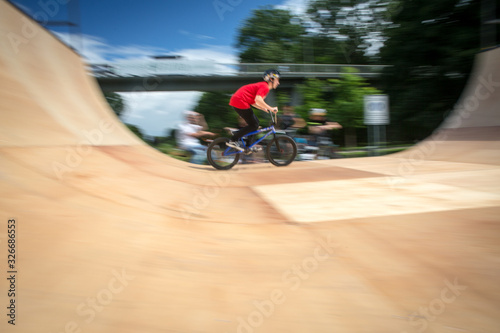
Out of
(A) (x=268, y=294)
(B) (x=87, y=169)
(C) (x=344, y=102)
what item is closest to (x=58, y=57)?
(B) (x=87, y=169)

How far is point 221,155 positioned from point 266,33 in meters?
49.5

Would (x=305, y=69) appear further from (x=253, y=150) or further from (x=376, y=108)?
(x=253, y=150)

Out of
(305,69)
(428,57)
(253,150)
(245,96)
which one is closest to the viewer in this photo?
(245,96)

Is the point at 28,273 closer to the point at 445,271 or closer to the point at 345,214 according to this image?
the point at 445,271

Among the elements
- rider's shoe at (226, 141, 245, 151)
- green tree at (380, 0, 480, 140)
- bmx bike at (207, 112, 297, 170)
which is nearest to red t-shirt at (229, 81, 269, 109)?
bmx bike at (207, 112, 297, 170)

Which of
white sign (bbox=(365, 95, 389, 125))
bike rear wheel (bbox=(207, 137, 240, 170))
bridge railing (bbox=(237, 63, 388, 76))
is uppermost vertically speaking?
bridge railing (bbox=(237, 63, 388, 76))

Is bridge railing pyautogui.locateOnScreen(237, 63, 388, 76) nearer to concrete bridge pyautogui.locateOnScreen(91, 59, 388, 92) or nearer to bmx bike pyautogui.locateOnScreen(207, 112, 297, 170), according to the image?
concrete bridge pyautogui.locateOnScreen(91, 59, 388, 92)

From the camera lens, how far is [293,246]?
1969 millimetres

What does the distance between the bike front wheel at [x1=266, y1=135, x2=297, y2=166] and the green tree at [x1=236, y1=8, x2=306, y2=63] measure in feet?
149

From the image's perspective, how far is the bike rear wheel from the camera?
621 cm

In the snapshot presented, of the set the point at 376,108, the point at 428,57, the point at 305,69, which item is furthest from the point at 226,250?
the point at 305,69

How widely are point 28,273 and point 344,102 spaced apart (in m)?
27.7

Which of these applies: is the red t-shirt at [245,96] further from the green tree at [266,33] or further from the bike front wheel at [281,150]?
the green tree at [266,33]

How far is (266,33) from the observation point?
51.5 metres
